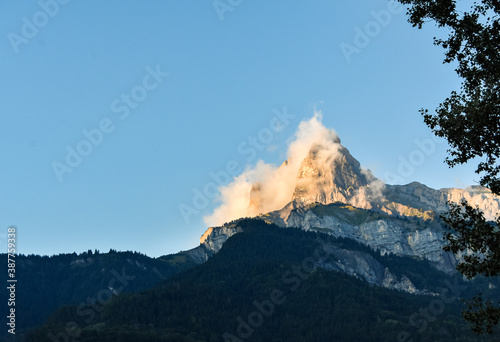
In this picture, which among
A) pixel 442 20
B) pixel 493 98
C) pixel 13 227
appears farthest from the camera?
pixel 13 227

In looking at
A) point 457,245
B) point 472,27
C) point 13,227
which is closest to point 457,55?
point 472,27

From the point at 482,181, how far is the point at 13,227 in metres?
158

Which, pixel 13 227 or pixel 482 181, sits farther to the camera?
pixel 13 227

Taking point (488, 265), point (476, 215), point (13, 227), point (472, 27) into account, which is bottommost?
point (488, 265)

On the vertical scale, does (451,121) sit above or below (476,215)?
above

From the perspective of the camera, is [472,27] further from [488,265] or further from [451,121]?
[488,265]

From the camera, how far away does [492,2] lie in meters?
38.6

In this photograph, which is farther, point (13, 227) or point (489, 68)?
point (13, 227)

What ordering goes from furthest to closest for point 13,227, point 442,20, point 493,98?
point 13,227 < point 442,20 < point 493,98

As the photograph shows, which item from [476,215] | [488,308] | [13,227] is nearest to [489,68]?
[476,215]

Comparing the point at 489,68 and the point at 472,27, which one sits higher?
the point at 472,27

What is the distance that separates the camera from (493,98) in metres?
36.4

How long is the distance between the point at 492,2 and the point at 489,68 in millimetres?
4271

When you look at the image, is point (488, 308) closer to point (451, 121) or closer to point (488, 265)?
point (488, 265)
